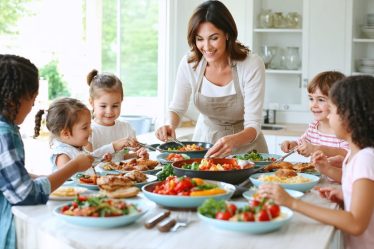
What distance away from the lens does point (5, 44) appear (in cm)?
714

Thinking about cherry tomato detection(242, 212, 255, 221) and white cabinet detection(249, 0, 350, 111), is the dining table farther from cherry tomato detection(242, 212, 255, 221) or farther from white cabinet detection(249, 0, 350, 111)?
white cabinet detection(249, 0, 350, 111)

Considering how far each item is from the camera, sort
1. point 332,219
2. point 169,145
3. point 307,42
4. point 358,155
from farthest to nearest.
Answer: point 307,42, point 169,145, point 358,155, point 332,219

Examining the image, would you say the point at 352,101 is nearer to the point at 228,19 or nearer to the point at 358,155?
the point at 358,155

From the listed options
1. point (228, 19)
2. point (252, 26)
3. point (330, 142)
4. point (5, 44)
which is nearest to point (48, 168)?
point (228, 19)

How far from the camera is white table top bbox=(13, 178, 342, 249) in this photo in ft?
5.87

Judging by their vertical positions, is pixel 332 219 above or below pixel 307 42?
below

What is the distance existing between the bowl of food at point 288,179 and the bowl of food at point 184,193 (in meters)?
0.25

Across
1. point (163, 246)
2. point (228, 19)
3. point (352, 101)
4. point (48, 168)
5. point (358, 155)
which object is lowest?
point (48, 168)

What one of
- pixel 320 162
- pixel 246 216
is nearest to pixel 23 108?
pixel 246 216

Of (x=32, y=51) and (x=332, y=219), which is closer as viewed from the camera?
(x=332, y=219)

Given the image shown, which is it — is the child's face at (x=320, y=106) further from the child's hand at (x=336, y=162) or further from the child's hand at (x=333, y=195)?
the child's hand at (x=333, y=195)

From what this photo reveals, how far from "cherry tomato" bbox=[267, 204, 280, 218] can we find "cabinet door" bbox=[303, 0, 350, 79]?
3.63 meters

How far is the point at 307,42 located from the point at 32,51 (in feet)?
10.9

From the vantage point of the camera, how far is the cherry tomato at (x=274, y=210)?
74.6 inches
